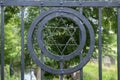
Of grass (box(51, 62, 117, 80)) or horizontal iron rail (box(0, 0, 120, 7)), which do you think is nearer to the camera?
horizontal iron rail (box(0, 0, 120, 7))

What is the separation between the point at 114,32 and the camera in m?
5.13

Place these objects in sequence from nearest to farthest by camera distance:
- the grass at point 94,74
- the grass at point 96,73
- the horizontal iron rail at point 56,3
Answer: the horizontal iron rail at point 56,3
the grass at point 94,74
the grass at point 96,73

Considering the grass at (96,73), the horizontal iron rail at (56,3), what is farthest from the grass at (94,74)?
the horizontal iron rail at (56,3)

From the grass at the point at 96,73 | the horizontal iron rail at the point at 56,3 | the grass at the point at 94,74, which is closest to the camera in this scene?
the horizontal iron rail at the point at 56,3

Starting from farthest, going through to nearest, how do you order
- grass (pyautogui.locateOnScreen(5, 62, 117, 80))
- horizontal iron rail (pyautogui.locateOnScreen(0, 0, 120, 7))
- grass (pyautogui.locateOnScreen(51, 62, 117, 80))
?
grass (pyautogui.locateOnScreen(51, 62, 117, 80))
grass (pyautogui.locateOnScreen(5, 62, 117, 80))
horizontal iron rail (pyautogui.locateOnScreen(0, 0, 120, 7))

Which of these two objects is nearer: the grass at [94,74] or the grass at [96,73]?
the grass at [94,74]

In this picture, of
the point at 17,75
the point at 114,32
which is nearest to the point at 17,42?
the point at 17,75

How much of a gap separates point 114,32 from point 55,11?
9.11 feet

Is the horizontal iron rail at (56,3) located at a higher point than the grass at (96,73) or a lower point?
higher

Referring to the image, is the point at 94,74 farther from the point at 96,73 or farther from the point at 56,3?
the point at 56,3

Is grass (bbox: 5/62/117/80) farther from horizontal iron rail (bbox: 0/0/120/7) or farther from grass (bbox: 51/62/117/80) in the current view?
horizontal iron rail (bbox: 0/0/120/7)

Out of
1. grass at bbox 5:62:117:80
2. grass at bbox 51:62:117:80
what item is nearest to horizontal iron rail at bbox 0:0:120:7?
grass at bbox 5:62:117:80

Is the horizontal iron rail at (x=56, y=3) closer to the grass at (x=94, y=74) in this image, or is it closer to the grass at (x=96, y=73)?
the grass at (x=94, y=74)

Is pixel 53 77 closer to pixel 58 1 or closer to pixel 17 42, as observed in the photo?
pixel 17 42
